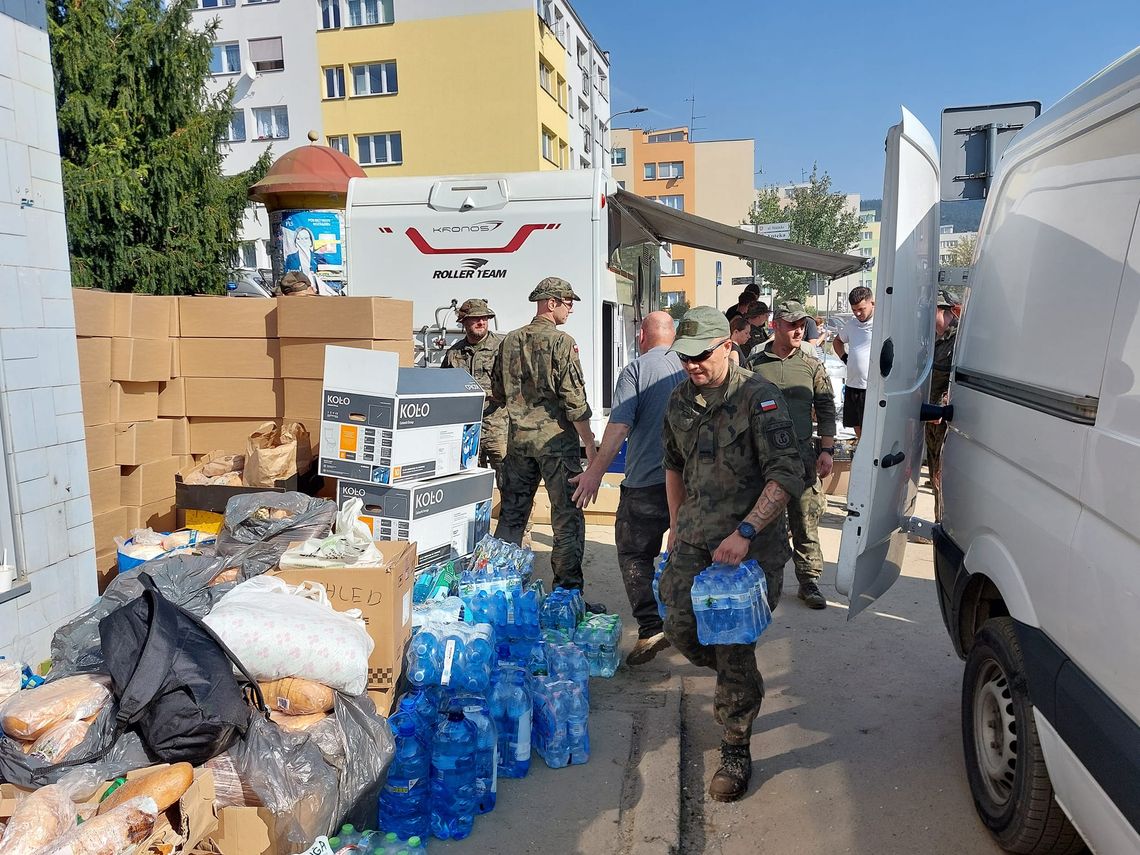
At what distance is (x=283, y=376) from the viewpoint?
5426 mm

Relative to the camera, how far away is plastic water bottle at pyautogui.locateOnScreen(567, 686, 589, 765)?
3.51 metres

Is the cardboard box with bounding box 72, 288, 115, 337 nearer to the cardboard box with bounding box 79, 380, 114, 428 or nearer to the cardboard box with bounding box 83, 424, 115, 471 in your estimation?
the cardboard box with bounding box 79, 380, 114, 428

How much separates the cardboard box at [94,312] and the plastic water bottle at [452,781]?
11.1 ft

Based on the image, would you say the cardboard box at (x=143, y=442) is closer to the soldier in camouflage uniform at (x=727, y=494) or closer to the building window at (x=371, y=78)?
the soldier in camouflage uniform at (x=727, y=494)

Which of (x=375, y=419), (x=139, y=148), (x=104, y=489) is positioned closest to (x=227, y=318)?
(x=104, y=489)

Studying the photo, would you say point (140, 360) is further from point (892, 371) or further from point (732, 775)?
point (892, 371)

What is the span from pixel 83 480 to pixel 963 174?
559 centimetres

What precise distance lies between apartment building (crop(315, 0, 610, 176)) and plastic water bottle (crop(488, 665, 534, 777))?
1175 inches

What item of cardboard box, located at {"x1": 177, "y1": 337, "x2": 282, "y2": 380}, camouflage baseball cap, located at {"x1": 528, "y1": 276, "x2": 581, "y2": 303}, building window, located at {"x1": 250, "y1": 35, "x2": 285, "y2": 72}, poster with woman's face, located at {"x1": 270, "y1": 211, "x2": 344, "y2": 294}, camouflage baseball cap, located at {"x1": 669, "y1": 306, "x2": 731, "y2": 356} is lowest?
cardboard box, located at {"x1": 177, "y1": 337, "x2": 282, "y2": 380}

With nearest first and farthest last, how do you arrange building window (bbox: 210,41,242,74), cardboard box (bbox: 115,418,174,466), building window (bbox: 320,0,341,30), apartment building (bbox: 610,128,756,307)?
cardboard box (bbox: 115,418,174,466), building window (bbox: 320,0,341,30), building window (bbox: 210,41,242,74), apartment building (bbox: 610,128,756,307)

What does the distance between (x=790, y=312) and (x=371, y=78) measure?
106ft

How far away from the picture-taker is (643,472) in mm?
4617

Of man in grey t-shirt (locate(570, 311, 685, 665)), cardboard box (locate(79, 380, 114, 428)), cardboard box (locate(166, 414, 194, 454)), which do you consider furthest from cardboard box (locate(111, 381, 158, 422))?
man in grey t-shirt (locate(570, 311, 685, 665))

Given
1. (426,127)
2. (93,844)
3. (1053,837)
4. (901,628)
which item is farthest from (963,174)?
(426,127)
